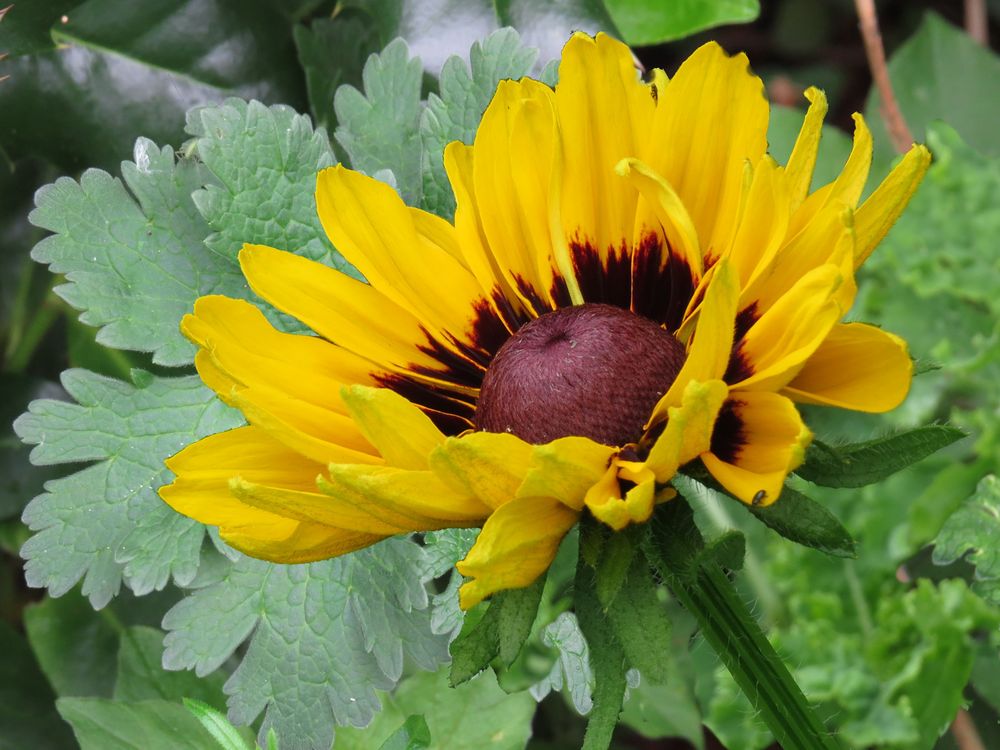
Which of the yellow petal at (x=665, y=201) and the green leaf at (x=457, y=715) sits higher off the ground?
the yellow petal at (x=665, y=201)

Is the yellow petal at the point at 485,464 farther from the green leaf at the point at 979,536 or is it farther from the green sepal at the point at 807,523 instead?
the green leaf at the point at 979,536

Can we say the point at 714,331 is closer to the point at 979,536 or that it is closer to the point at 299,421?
the point at 299,421

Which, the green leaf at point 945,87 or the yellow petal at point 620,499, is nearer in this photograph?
the yellow petal at point 620,499

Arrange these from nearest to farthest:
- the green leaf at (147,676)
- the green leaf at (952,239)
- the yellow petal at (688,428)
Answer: the yellow petal at (688,428), the green leaf at (147,676), the green leaf at (952,239)

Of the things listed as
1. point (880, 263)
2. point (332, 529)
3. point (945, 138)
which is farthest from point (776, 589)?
point (332, 529)

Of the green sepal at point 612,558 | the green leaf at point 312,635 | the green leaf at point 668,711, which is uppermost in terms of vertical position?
the green sepal at point 612,558

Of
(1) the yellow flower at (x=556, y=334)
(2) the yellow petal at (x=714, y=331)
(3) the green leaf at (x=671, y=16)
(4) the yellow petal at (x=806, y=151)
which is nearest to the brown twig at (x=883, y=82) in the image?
(3) the green leaf at (x=671, y=16)
